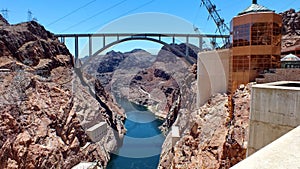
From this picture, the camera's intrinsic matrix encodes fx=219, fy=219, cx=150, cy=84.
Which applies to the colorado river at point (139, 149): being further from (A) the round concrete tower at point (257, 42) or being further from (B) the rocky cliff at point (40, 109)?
(A) the round concrete tower at point (257, 42)

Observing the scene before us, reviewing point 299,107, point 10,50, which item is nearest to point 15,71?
point 10,50

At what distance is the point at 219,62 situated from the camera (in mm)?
10555

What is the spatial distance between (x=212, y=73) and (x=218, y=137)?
3834 mm

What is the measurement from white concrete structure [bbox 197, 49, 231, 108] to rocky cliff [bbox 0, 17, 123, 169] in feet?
29.3

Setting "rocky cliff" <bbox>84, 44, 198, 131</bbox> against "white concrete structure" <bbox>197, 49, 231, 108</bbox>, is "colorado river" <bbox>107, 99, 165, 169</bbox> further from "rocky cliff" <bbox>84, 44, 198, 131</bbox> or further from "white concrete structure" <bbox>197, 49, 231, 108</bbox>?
"rocky cliff" <bbox>84, 44, 198, 131</bbox>

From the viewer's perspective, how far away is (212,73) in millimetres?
11047

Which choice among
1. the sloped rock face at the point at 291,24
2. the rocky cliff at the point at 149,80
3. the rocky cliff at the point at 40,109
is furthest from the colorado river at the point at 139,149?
the sloped rock face at the point at 291,24

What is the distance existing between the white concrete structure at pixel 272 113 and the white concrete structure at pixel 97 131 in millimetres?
14410

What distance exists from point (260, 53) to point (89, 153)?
12.6m

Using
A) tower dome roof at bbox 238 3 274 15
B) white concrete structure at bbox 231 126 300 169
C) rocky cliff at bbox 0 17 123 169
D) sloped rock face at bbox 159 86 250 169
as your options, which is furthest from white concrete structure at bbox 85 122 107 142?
white concrete structure at bbox 231 126 300 169

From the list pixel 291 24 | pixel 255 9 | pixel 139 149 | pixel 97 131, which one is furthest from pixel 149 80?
pixel 255 9

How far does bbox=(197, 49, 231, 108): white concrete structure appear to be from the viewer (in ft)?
33.9

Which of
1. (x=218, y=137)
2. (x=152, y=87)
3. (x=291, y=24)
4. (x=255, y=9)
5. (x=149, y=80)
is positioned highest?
(x=291, y=24)

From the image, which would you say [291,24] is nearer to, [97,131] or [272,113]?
[97,131]
